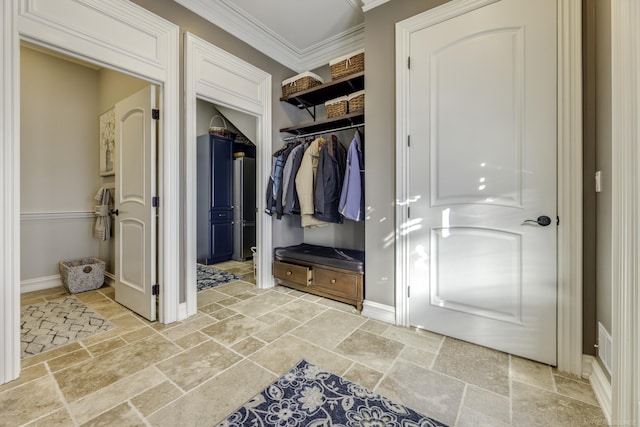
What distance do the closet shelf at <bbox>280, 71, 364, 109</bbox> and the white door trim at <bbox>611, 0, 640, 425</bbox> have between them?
70.8 inches

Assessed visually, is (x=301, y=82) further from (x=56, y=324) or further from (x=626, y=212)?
(x=56, y=324)

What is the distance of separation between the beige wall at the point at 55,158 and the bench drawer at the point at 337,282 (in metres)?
2.98

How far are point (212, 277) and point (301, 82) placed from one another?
268cm

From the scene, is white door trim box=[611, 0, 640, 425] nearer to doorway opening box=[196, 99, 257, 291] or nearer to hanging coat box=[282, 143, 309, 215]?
hanging coat box=[282, 143, 309, 215]

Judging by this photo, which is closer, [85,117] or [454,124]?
[454,124]

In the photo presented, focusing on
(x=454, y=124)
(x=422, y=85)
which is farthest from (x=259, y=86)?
(x=454, y=124)

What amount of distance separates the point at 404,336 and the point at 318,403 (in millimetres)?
929

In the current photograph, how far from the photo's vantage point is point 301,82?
3.02 metres

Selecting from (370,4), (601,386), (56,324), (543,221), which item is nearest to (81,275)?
(56,324)

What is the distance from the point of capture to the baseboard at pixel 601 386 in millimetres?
1259

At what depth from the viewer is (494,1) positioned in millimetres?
1773

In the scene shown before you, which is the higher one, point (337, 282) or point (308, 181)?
point (308, 181)

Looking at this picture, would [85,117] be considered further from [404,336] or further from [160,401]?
[404,336]

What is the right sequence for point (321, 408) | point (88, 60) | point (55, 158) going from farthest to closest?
1. point (55, 158)
2. point (88, 60)
3. point (321, 408)
